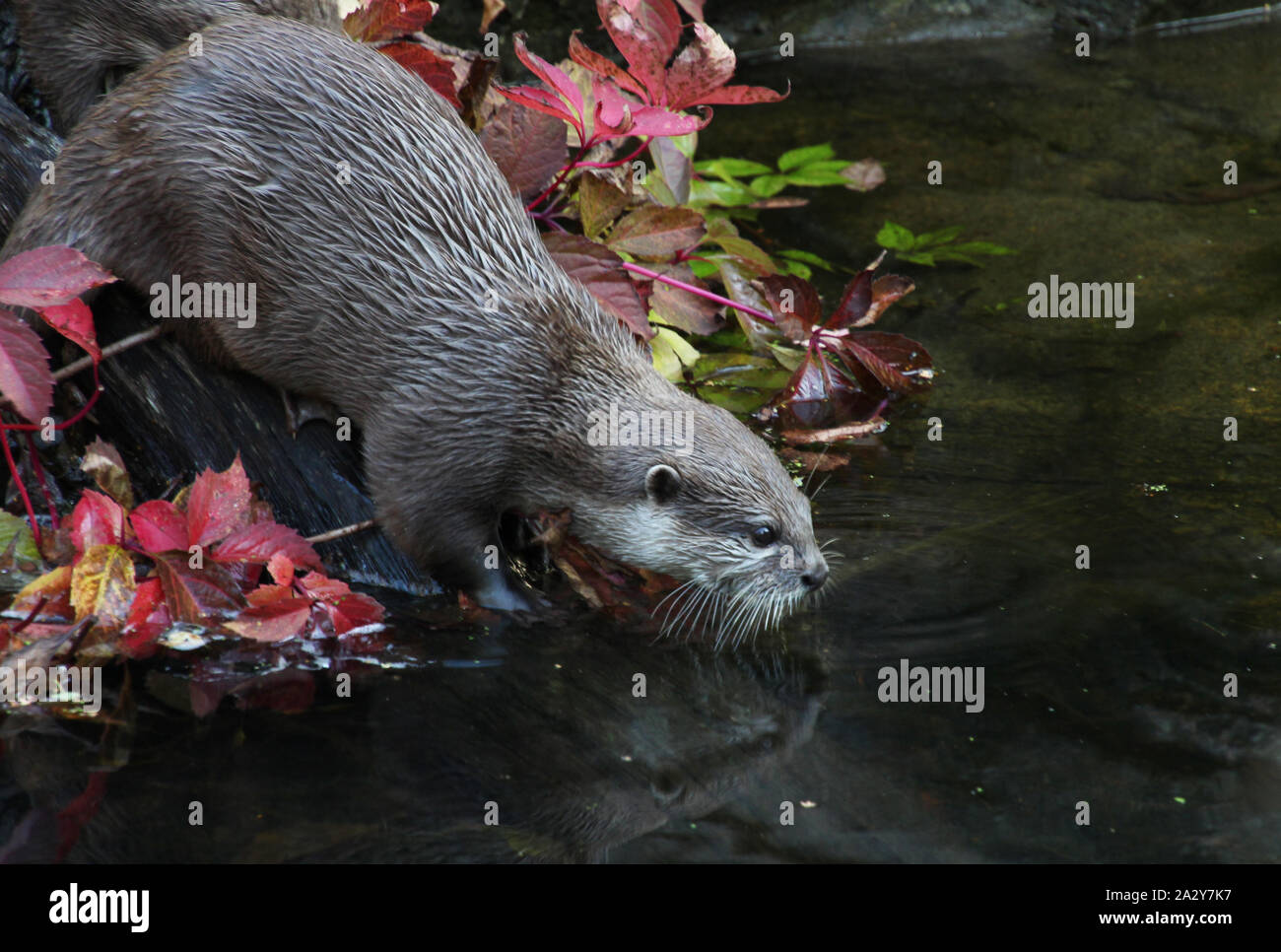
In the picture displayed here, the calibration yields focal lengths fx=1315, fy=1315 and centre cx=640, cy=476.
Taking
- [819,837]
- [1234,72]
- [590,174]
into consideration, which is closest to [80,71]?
[590,174]

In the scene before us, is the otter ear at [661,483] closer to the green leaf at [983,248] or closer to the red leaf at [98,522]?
the red leaf at [98,522]

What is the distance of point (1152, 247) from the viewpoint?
4.47 meters

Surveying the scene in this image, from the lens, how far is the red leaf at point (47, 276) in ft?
7.62

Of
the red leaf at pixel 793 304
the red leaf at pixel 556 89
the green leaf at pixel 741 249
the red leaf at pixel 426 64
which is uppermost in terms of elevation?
the red leaf at pixel 426 64

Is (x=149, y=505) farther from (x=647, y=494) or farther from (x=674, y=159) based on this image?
(x=674, y=159)

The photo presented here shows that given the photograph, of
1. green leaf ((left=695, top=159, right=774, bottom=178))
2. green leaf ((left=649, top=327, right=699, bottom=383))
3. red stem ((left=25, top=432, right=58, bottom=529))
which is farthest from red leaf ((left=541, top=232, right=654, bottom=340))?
green leaf ((left=695, top=159, right=774, bottom=178))

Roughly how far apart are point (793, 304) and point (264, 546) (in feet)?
5.25

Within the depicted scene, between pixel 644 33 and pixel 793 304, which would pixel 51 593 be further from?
pixel 793 304

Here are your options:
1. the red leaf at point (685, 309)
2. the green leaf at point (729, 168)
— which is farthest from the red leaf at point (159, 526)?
the green leaf at point (729, 168)

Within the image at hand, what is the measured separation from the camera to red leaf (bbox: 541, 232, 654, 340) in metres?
3.25

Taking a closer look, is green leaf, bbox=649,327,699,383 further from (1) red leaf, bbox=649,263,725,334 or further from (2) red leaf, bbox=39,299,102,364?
(2) red leaf, bbox=39,299,102,364

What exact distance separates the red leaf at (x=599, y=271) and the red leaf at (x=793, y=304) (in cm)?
45

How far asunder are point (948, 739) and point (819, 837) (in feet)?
1.23
